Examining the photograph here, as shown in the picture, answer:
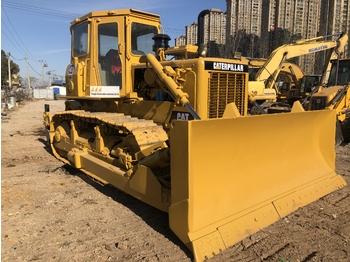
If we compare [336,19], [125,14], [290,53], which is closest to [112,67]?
[125,14]

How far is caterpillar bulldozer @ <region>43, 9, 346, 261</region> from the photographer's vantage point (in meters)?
3.26

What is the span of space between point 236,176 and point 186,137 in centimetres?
95

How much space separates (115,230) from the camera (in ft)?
12.3

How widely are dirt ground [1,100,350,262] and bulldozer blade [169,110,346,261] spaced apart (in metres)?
0.17

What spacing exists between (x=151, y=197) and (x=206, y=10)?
10.0 ft

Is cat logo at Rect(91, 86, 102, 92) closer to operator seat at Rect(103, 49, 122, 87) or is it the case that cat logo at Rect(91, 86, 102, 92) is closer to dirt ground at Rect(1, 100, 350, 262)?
operator seat at Rect(103, 49, 122, 87)

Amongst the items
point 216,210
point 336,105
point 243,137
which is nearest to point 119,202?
point 216,210

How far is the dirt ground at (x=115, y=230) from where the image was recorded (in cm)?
320

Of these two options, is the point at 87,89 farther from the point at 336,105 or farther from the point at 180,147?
the point at 336,105

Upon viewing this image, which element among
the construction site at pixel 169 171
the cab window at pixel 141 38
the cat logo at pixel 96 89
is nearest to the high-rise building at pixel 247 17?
the cab window at pixel 141 38

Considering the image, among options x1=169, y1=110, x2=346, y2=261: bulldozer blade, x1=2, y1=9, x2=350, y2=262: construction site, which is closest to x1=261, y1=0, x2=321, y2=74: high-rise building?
x1=2, y1=9, x2=350, y2=262: construction site

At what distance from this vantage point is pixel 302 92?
44.4 ft

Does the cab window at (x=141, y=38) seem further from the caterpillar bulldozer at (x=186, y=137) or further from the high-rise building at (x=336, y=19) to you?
the high-rise building at (x=336, y=19)

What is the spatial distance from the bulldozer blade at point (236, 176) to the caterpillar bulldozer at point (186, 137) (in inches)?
0.5
